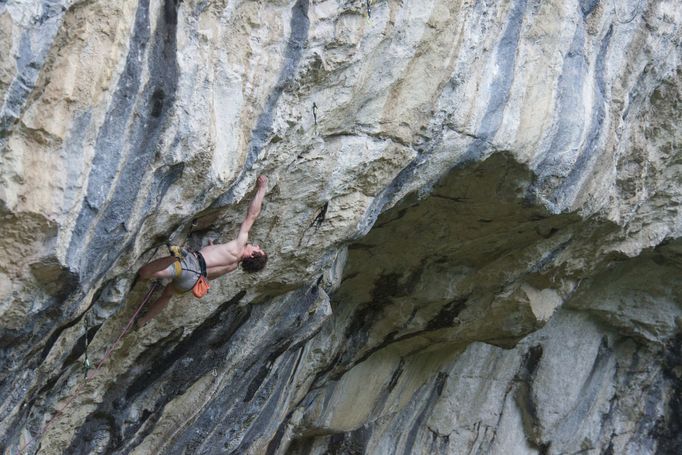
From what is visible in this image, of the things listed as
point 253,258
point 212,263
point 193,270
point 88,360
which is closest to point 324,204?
point 253,258

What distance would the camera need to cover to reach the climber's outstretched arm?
14.3 feet

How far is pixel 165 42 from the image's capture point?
352cm

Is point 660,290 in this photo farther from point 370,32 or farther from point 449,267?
point 370,32

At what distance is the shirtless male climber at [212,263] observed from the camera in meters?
4.36

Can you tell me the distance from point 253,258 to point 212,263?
27 centimetres

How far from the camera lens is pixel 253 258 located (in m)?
4.73

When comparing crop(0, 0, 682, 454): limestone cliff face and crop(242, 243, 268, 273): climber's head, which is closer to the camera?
crop(0, 0, 682, 454): limestone cliff face

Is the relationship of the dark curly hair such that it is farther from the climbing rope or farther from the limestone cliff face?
the climbing rope

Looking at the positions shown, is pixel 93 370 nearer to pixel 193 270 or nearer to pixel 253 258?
pixel 193 270

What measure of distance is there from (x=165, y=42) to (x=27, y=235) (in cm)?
90

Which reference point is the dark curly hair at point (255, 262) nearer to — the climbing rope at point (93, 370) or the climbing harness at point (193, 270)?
the climbing harness at point (193, 270)

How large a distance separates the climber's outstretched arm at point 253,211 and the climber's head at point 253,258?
95mm

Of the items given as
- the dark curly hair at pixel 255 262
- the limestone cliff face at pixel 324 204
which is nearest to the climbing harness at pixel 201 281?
the limestone cliff face at pixel 324 204

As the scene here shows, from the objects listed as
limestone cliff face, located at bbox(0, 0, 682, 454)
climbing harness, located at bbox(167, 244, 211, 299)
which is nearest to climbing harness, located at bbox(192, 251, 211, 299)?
climbing harness, located at bbox(167, 244, 211, 299)
